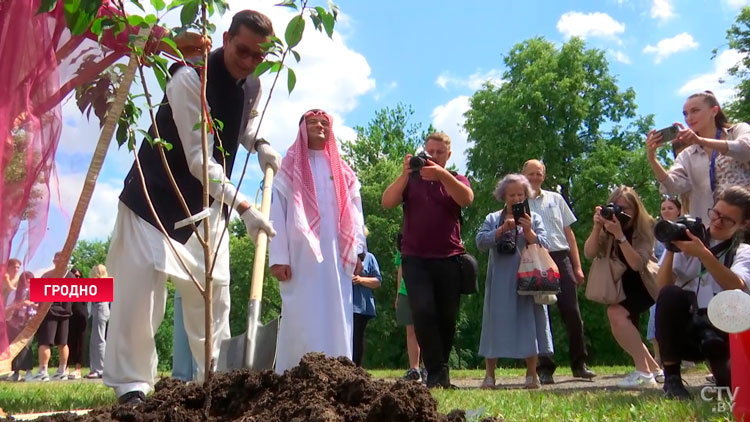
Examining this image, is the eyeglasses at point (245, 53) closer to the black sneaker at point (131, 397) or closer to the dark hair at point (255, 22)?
the dark hair at point (255, 22)

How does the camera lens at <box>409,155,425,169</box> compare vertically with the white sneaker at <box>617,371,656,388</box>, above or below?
above

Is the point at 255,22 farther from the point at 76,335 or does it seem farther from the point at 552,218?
the point at 76,335

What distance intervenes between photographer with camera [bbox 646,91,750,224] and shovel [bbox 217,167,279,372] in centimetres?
283

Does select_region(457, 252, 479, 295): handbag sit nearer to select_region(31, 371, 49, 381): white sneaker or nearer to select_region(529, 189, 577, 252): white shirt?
select_region(529, 189, 577, 252): white shirt

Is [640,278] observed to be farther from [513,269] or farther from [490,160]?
[490,160]

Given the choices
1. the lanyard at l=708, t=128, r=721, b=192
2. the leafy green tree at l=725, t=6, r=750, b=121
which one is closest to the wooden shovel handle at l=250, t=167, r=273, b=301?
the lanyard at l=708, t=128, r=721, b=192

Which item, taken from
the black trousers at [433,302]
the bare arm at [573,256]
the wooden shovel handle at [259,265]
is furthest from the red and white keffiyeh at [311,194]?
the bare arm at [573,256]

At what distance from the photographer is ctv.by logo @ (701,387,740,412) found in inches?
111

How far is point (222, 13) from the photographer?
2.28 meters

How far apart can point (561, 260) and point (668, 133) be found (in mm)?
1941

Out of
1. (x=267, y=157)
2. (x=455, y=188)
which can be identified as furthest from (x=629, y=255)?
(x=267, y=157)

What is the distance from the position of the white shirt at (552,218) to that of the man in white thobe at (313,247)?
2416 millimetres

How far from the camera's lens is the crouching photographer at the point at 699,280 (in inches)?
141

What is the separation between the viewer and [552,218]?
6.48 m
